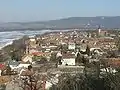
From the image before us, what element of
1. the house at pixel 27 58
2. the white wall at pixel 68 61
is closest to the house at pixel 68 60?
the white wall at pixel 68 61

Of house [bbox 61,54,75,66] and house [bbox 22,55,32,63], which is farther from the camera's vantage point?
house [bbox 22,55,32,63]

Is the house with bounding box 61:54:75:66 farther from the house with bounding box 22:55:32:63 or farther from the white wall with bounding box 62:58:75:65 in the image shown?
the house with bounding box 22:55:32:63

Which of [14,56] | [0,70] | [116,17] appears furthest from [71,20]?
[0,70]

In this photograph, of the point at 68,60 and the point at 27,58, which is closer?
the point at 68,60

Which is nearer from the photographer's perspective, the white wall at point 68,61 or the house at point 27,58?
the white wall at point 68,61

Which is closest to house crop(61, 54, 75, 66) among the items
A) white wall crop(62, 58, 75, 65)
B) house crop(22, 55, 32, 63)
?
white wall crop(62, 58, 75, 65)

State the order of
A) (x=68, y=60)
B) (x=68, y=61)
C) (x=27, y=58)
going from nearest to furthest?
(x=68, y=61) → (x=68, y=60) → (x=27, y=58)

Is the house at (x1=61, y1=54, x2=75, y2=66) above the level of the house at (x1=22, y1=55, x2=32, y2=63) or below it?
above

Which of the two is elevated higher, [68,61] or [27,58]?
[68,61]

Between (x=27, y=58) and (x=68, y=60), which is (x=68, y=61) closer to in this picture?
(x=68, y=60)

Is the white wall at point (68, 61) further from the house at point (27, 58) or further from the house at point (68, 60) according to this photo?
the house at point (27, 58)

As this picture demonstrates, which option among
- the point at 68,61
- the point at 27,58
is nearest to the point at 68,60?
the point at 68,61

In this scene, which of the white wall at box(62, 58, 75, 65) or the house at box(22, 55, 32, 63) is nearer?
the white wall at box(62, 58, 75, 65)
